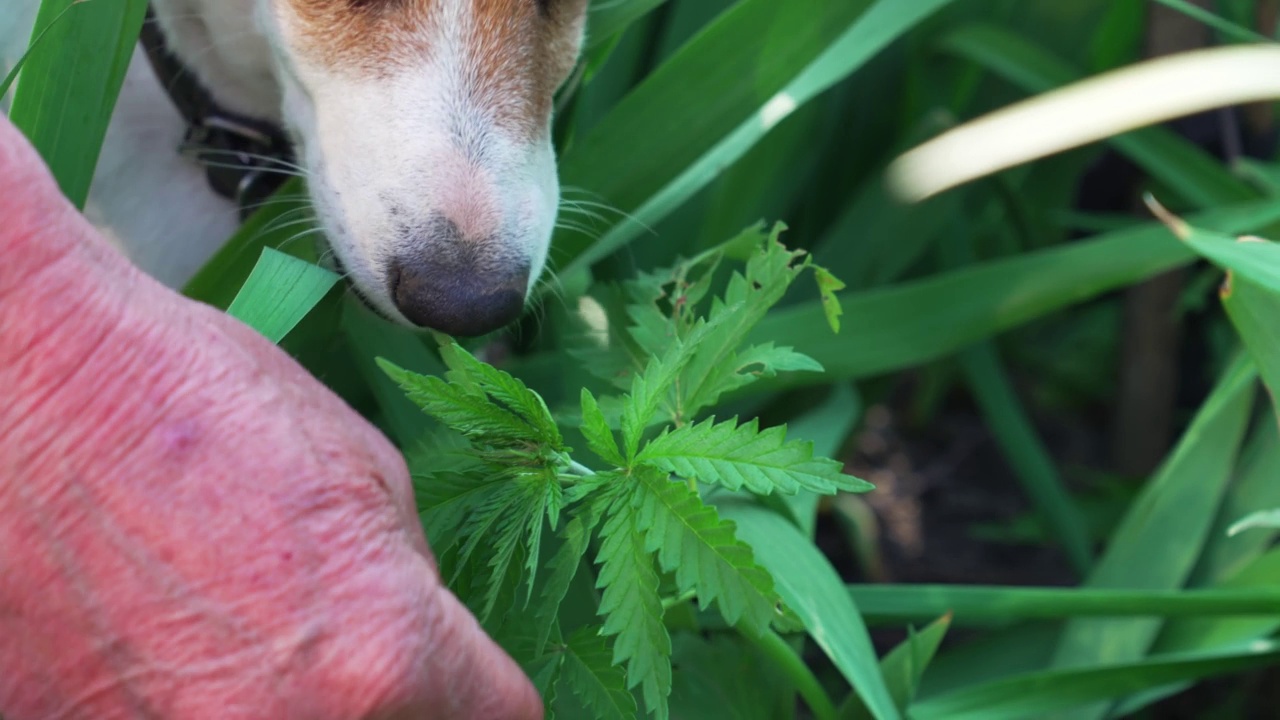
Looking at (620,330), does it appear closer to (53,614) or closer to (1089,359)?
(53,614)

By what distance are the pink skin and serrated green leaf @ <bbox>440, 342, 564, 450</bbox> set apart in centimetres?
12

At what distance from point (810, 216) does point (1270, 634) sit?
2.57 feet

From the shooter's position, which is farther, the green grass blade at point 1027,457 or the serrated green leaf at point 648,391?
the green grass blade at point 1027,457

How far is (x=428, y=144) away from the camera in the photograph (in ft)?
2.88

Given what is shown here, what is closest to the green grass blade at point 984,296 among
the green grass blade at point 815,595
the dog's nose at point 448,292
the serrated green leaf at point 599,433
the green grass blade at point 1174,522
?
the green grass blade at point 1174,522

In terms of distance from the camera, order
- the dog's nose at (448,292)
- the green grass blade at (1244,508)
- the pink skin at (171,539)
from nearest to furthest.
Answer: the pink skin at (171,539)
the dog's nose at (448,292)
the green grass blade at (1244,508)

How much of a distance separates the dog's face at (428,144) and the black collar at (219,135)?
129mm

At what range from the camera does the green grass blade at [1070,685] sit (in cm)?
95

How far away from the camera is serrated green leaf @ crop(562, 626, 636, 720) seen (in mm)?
659

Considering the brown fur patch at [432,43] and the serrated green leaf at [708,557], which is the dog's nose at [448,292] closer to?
the brown fur patch at [432,43]

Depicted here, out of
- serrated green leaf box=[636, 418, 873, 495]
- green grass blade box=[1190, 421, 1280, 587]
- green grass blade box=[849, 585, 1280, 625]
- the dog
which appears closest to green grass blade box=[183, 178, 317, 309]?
the dog

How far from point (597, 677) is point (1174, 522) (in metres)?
0.75

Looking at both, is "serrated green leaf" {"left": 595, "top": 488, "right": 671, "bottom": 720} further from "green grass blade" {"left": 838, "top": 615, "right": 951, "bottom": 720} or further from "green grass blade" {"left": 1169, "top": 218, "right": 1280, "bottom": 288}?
"green grass blade" {"left": 1169, "top": 218, "right": 1280, "bottom": 288}

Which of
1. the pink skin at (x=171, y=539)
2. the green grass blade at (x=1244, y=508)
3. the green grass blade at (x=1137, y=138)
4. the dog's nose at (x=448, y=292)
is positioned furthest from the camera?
the green grass blade at (x=1137, y=138)
